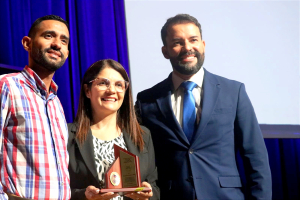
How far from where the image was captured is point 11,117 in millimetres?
1918

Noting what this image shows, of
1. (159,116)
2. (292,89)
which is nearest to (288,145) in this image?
(292,89)

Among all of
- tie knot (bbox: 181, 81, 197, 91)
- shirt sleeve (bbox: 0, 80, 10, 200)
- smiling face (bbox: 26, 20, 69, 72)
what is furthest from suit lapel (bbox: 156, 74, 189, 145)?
shirt sleeve (bbox: 0, 80, 10, 200)

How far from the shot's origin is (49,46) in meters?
2.18

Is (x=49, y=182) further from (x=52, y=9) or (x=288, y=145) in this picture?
(x=288, y=145)

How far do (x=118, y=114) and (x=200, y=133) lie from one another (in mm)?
513

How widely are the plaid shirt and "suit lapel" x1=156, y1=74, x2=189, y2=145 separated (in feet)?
2.43

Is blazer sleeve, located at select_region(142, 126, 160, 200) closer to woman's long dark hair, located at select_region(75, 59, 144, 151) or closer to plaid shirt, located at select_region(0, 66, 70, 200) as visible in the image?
woman's long dark hair, located at select_region(75, 59, 144, 151)

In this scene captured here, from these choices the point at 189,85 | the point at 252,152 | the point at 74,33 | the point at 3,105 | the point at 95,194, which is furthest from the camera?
the point at 74,33

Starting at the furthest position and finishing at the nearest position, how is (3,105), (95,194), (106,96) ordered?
1. (106,96)
2. (95,194)
3. (3,105)

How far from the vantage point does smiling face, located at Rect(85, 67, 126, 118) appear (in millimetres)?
2361

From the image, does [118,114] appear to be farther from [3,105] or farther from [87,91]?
[3,105]

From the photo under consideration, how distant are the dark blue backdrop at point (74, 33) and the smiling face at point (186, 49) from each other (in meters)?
0.88

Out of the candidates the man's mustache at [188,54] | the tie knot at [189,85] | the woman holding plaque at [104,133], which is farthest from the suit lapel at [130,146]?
the man's mustache at [188,54]

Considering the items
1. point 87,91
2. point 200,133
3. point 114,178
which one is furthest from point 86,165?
point 200,133
